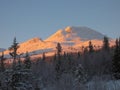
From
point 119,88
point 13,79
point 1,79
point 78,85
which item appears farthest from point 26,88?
point 119,88

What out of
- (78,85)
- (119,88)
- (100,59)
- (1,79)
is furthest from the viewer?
(100,59)

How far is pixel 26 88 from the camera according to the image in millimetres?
20828

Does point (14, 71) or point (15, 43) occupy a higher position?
point (15, 43)

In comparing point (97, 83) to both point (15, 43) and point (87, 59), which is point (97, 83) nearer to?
point (15, 43)

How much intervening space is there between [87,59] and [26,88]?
80973mm

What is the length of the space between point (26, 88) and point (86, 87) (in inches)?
187

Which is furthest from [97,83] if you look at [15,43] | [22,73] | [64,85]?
[15,43]

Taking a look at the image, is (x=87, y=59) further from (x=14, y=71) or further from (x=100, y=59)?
(x=14, y=71)

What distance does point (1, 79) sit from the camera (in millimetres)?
22375

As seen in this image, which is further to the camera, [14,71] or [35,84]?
[35,84]

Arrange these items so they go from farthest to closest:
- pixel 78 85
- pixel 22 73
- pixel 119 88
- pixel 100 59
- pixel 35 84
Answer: pixel 100 59 → pixel 35 84 → pixel 22 73 → pixel 78 85 → pixel 119 88

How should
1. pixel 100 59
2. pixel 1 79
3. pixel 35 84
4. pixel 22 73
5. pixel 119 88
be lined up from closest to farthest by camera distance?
pixel 119 88
pixel 22 73
pixel 1 79
pixel 35 84
pixel 100 59

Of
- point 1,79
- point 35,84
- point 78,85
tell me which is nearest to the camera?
point 78,85

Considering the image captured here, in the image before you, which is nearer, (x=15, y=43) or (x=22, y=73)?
(x=22, y=73)
